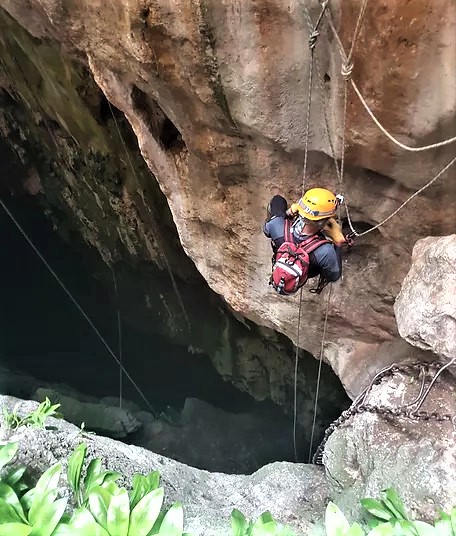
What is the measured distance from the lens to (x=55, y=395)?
780cm

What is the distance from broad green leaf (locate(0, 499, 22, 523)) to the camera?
2.22 meters

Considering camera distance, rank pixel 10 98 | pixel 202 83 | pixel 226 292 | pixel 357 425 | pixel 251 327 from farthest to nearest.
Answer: pixel 10 98 → pixel 251 327 → pixel 226 292 → pixel 357 425 → pixel 202 83

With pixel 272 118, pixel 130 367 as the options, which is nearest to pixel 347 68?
pixel 272 118

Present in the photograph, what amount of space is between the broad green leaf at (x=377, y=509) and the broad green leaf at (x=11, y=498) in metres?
1.86

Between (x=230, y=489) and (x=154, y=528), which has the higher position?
(x=154, y=528)

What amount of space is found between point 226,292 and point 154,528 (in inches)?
113

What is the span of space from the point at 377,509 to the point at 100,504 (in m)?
1.56

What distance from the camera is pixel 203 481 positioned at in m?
4.27

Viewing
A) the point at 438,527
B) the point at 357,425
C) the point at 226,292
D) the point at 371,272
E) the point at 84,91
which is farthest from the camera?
the point at 84,91

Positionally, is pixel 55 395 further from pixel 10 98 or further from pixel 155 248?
pixel 10 98

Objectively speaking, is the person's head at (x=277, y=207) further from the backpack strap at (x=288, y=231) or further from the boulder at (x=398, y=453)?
the boulder at (x=398, y=453)

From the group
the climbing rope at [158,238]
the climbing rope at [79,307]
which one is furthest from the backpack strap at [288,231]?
the climbing rope at [79,307]

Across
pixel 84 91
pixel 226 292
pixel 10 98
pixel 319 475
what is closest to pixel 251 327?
pixel 226 292

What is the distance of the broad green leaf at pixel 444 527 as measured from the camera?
2.25 m
